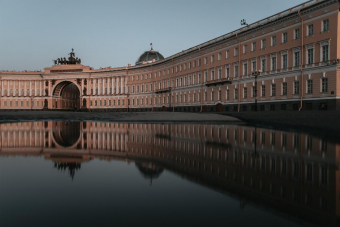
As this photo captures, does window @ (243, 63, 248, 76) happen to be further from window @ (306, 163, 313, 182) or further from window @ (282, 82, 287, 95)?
window @ (306, 163, 313, 182)

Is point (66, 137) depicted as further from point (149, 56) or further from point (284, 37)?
point (149, 56)

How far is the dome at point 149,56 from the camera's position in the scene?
90000 millimetres

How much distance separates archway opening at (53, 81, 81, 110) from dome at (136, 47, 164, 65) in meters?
26.6

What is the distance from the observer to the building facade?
32.4 metres

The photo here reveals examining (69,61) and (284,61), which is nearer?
(284,61)

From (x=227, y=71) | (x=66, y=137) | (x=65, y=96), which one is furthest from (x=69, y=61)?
(x=66, y=137)

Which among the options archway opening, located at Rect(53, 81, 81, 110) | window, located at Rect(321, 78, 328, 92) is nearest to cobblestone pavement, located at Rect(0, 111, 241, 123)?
window, located at Rect(321, 78, 328, 92)

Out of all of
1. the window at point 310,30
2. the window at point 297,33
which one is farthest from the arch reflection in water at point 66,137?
the window at point 297,33

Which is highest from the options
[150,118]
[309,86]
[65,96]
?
[65,96]

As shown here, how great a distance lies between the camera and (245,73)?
148 ft

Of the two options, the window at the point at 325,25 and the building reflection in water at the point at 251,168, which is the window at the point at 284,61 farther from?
the building reflection in water at the point at 251,168

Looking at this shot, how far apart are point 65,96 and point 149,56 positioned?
128ft

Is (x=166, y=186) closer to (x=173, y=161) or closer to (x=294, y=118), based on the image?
(x=173, y=161)

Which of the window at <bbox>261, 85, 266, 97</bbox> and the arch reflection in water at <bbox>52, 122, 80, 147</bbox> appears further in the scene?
the window at <bbox>261, 85, 266, 97</bbox>
